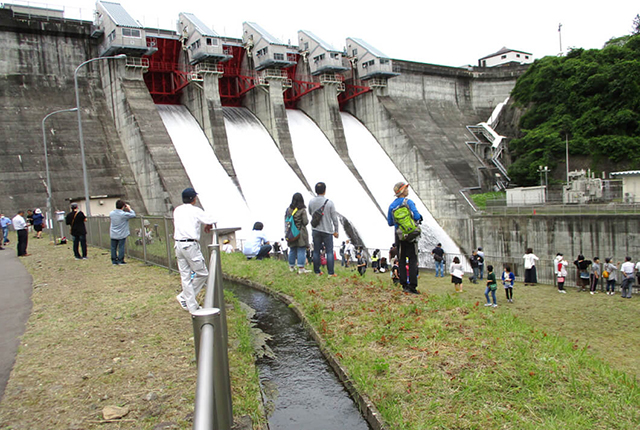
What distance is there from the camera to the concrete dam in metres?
26.0

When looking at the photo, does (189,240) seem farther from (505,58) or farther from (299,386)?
(505,58)

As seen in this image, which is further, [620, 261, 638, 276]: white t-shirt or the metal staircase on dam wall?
the metal staircase on dam wall

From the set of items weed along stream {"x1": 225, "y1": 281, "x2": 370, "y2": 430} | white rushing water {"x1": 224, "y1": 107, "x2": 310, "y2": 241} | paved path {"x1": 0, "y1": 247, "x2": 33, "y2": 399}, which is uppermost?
white rushing water {"x1": 224, "y1": 107, "x2": 310, "y2": 241}

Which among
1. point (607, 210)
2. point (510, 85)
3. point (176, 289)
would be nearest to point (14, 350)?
point (176, 289)

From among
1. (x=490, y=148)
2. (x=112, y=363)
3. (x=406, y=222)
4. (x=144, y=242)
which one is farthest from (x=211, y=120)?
(x=112, y=363)

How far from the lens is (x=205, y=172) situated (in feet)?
92.6

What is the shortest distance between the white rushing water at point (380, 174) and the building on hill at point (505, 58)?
45778 mm

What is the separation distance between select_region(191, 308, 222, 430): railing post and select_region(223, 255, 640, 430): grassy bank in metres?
2.54

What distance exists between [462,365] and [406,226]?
3.26 m

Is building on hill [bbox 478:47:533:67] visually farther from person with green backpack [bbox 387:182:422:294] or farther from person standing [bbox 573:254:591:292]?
person with green backpack [bbox 387:182:422:294]

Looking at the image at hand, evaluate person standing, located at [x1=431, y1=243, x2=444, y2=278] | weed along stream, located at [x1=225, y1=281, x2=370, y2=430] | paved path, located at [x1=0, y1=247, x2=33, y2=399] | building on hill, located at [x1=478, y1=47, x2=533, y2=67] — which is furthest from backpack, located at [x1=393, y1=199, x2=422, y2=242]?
building on hill, located at [x1=478, y1=47, x2=533, y2=67]

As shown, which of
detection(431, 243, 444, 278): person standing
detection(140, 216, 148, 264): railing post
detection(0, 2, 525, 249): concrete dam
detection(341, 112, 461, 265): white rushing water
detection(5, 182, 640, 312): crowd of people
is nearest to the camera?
detection(5, 182, 640, 312): crowd of people

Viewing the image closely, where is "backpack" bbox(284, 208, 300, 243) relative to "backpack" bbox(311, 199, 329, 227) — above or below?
below

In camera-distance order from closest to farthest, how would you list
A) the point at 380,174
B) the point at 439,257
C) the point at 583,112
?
the point at 439,257 → the point at 380,174 → the point at 583,112
